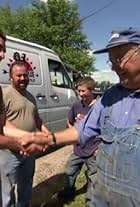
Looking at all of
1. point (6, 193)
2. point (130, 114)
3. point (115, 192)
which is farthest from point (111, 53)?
point (6, 193)

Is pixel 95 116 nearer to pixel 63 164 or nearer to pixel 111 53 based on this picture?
pixel 111 53

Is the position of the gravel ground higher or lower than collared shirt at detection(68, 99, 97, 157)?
lower

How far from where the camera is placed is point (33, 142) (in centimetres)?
361

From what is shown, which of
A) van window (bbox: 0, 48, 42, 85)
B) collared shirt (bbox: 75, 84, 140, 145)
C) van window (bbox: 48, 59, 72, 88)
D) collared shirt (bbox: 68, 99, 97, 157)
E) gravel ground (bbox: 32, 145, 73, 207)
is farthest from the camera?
van window (bbox: 48, 59, 72, 88)

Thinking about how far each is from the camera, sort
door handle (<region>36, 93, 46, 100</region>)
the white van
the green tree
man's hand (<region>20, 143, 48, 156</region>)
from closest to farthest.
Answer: man's hand (<region>20, 143, 48, 156</region>) → the white van → door handle (<region>36, 93, 46, 100</region>) → the green tree

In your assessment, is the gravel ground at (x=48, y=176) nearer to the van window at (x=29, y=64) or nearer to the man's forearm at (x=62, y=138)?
the van window at (x=29, y=64)

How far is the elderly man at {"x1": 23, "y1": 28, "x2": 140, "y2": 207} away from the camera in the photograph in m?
2.82

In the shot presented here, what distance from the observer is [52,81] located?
33.2ft

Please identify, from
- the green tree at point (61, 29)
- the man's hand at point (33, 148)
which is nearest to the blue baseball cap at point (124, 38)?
the man's hand at point (33, 148)

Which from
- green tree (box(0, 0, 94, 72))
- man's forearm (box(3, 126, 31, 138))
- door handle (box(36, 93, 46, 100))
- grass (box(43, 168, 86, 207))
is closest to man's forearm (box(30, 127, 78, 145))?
man's forearm (box(3, 126, 31, 138))

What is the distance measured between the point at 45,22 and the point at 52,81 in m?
34.3

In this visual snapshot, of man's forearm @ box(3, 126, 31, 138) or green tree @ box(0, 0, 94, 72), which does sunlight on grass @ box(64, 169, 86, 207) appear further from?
green tree @ box(0, 0, 94, 72)

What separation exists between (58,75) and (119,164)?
310 inches

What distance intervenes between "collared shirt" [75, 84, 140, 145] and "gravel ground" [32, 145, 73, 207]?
138 inches
